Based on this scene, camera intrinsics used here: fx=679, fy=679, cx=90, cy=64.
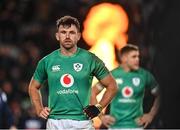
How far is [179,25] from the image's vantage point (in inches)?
150

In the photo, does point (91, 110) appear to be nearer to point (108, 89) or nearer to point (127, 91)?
point (108, 89)

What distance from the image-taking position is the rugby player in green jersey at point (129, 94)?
25.9 feet

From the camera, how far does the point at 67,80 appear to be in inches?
206

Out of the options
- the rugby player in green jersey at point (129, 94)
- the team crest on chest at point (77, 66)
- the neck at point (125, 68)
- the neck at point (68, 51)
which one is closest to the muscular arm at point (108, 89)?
the team crest on chest at point (77, 66)

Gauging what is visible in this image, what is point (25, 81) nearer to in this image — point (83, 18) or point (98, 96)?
point (83, 18)

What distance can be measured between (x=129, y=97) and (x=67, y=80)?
2.88 meters

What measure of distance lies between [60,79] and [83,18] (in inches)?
246

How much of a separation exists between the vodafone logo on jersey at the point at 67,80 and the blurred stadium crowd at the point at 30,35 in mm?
4316

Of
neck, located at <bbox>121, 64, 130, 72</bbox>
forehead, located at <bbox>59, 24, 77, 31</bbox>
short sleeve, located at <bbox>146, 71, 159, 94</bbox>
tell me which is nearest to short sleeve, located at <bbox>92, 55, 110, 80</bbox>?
forehead, located at <bbox>59, 24, 77, 31</bbox>

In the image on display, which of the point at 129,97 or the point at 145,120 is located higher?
the point at 129,97

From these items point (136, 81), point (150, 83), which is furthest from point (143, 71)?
point (150, 83)

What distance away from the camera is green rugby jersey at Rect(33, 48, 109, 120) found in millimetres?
5219

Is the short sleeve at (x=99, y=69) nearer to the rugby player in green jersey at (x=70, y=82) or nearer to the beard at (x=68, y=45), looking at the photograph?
the rugby player in green jersey at (x=70, y=82)

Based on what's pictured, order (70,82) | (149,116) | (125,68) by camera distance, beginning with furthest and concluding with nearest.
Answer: (125,68), (149,116), (70,82)
